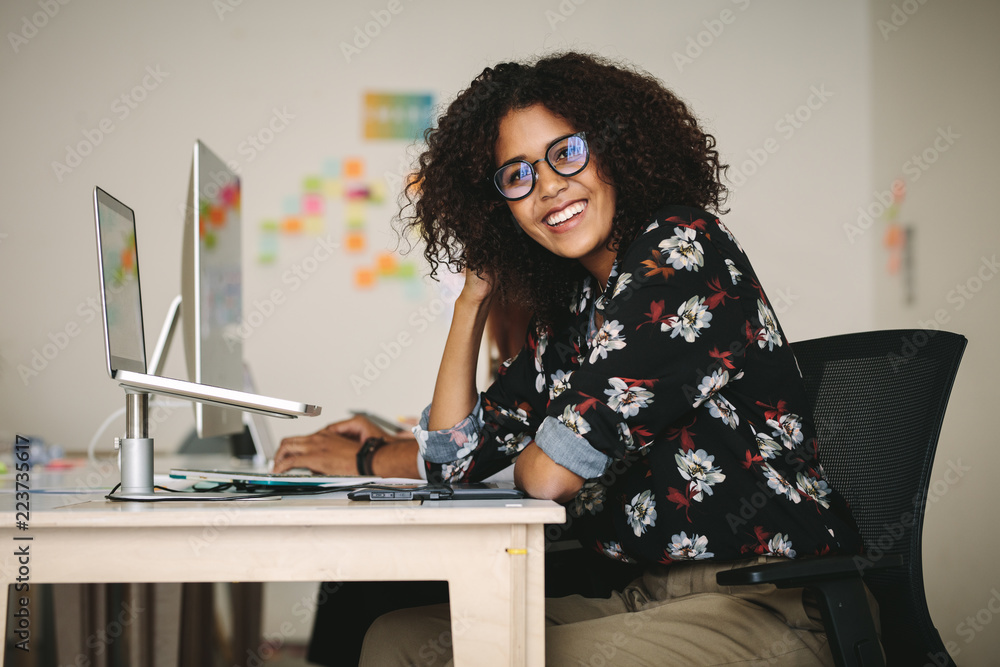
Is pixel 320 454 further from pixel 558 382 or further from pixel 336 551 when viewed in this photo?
pixel 336 551

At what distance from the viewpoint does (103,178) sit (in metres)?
3.65

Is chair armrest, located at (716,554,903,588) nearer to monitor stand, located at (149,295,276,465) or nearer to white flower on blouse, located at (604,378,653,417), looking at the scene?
white flower on blouse, located at (604,378,653,417)

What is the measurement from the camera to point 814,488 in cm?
109

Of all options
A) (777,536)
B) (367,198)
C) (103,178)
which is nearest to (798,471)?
(777,536)

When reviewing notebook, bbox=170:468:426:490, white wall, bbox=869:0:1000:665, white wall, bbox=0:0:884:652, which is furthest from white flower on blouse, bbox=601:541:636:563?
white wall, bbox=0:0:884:652

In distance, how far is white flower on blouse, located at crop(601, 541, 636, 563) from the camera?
3.67 feet

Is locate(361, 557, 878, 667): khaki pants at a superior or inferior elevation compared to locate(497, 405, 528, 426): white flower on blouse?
inferior

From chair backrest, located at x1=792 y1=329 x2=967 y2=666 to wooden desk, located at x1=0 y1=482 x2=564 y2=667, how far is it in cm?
37

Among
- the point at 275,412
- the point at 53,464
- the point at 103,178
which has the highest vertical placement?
the point at 103,178

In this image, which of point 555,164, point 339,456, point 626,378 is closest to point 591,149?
point 555,164

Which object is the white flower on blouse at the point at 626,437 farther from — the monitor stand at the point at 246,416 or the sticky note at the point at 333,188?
the sticky note at the point at 333,188

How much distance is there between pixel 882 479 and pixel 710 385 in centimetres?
27

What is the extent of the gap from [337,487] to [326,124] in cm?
277

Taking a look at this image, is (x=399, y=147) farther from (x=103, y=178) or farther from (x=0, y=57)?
(x=0, y=57)
